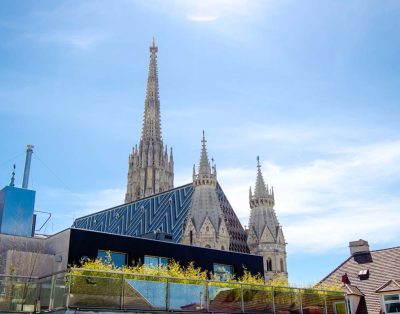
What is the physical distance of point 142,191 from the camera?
91.2 meters

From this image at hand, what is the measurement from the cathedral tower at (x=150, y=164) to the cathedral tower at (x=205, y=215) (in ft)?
73.8

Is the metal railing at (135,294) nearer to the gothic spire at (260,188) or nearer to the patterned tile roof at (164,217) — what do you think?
the patterned tile roof at (164,217)

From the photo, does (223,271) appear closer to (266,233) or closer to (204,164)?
(266,233)

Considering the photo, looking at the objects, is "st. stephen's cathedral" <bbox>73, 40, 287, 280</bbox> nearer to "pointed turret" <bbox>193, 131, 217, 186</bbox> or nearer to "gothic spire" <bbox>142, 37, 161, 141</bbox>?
"pointed turret" <bbox>193, 131, 217, 186</bbox>

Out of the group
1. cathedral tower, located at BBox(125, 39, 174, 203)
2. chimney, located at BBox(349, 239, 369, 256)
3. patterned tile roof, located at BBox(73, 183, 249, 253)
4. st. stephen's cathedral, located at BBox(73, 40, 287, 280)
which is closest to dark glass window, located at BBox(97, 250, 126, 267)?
chimney, located at BBox(349, 239, 369, 256)

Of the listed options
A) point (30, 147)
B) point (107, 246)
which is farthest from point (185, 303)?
point (30, 147)

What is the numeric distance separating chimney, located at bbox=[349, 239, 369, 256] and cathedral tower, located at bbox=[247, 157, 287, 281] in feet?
94.6

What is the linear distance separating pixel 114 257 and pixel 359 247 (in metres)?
19.0

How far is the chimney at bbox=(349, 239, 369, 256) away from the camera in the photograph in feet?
122

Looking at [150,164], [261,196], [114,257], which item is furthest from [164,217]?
[114,257]

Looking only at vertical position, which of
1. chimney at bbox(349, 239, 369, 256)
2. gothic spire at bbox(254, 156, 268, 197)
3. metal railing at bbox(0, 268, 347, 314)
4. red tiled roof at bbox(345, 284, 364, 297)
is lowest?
metal railing at bbox(0, 268, 347, 314)

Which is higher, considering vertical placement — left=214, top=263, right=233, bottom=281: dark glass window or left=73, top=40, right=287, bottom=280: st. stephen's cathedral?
left=73, top=40, right=287, bottom=280: st. stephen's cathedral

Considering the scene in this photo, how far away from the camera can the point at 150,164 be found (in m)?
93.7

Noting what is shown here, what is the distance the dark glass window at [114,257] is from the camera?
2841 centimetres
